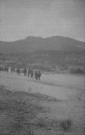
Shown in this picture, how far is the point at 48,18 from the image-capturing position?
5.12m

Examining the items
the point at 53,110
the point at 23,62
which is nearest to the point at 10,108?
the point at 53,110

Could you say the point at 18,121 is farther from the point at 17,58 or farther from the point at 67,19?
the point at 17,58

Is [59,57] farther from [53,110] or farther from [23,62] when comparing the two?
[53,110]

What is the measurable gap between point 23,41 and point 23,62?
1134 cm

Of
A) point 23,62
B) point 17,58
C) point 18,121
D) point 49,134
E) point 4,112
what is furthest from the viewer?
point 17,58

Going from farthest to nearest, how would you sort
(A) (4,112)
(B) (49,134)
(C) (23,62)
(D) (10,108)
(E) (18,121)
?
(C) (23,62) → (D) (10,108) → (A) (4,112) → (E) (18,121) → (B) (49,134)

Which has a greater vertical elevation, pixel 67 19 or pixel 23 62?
pixel 67 19

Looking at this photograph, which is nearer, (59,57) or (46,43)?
(59,57)

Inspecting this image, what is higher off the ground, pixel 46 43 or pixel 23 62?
pixel 46 43

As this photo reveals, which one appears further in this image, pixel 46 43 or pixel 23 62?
pixel 46 43

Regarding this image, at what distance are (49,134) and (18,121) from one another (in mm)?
817

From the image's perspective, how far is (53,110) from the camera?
447cm

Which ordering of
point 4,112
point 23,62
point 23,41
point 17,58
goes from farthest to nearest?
point 23,41
point 17,58
point 23,62
point 4,112

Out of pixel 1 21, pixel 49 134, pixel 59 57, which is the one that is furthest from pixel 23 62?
pixel 49 134
